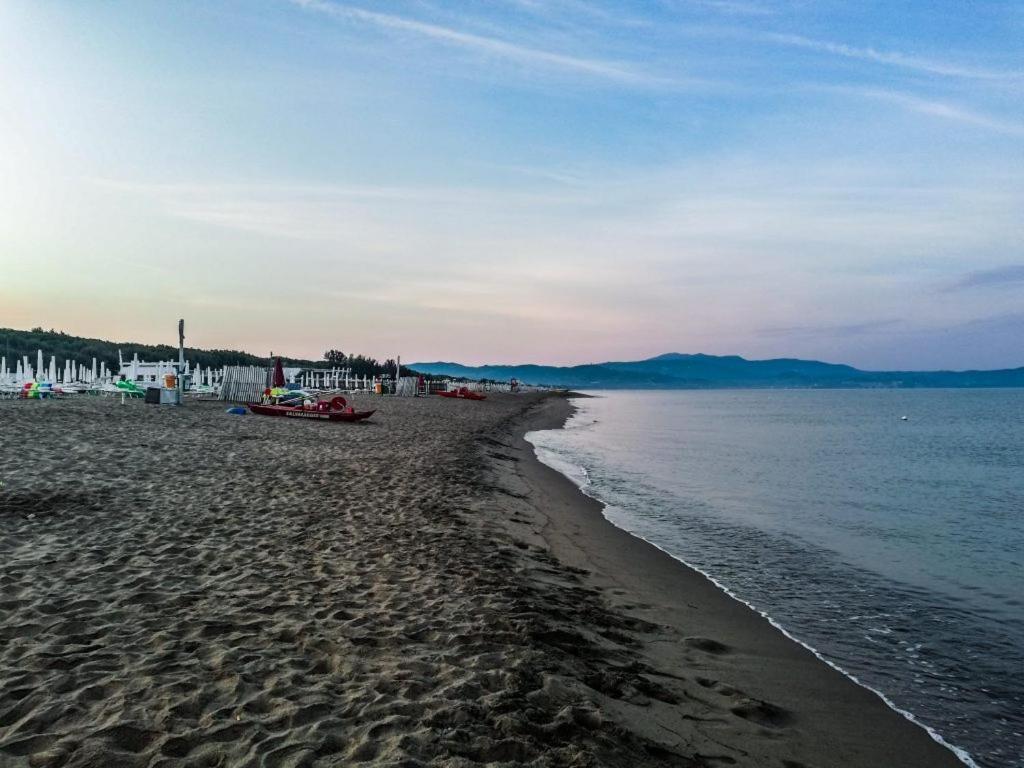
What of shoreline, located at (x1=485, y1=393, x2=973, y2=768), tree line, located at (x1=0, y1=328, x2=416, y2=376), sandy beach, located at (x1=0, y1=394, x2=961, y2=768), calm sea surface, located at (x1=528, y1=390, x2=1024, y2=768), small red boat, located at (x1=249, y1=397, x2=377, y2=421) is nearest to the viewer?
sandy beach, located at (x1=0, y1=394, x2=961, y2=768)

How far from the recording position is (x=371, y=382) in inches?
2196

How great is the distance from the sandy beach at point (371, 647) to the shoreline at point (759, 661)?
0.08 ft

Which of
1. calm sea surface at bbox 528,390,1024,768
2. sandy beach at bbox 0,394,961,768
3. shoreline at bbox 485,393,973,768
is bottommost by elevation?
calm sea surface at bbox 528,390,1024,768

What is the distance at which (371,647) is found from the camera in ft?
15.1

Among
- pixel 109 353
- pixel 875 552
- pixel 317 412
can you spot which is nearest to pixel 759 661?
pixel 875 552

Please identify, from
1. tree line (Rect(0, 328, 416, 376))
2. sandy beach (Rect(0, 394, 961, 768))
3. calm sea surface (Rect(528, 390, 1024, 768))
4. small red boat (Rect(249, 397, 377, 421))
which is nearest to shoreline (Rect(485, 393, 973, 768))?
sandy beach (Rect(0, 394, 961, 768))

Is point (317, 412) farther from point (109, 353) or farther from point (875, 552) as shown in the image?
point (109, 353)

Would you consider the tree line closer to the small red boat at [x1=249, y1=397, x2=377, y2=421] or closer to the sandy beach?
the small red boat at [x1=249, y1=397, x2=377, y2=421]

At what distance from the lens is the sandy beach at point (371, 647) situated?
3.47 meters

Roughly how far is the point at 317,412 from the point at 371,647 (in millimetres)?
19889

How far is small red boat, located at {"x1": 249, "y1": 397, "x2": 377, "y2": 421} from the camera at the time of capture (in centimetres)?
2331

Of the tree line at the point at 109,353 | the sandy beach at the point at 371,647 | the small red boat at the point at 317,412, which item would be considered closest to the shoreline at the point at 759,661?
the sandy beach at the point at 371,647

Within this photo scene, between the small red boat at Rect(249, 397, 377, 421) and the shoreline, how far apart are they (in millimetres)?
15012

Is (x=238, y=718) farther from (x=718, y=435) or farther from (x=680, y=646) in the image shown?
(x=718, y=435)
